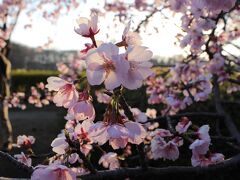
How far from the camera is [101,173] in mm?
1590

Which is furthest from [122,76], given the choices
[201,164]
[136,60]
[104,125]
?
[201,164]

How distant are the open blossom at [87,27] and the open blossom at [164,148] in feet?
2.89

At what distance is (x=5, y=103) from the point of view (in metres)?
7.37

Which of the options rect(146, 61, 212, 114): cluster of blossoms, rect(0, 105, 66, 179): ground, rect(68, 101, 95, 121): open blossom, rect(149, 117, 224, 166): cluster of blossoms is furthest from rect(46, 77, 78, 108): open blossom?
rect(0, 105, 66, 179): ground

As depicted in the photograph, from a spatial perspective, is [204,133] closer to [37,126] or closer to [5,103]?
[5,103]

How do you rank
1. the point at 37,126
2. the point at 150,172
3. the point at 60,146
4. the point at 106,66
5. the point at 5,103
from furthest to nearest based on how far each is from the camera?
the point at 37,126 < the point at 5,103 < the point at 150,172 < the point at 60,146 < the point at 106,66

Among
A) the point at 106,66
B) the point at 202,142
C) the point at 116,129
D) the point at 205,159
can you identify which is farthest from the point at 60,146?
the point at 205,159

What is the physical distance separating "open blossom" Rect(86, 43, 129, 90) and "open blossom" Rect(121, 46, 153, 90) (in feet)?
0.09

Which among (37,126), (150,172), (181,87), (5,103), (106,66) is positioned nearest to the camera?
(106,66)

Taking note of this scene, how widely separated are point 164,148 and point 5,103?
229 inches

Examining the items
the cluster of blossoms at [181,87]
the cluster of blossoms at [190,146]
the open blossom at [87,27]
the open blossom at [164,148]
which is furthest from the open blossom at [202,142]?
the cluster of blossoms at [181,87]

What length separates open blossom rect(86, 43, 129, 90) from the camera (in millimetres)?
1162

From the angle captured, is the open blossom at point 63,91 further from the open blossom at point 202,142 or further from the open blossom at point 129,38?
the open blossom at point 202,142

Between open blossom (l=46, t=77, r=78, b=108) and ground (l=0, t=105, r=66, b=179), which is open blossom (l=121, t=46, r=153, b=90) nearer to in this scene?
open blossom (l=46, t=77, r=78, b=108)
